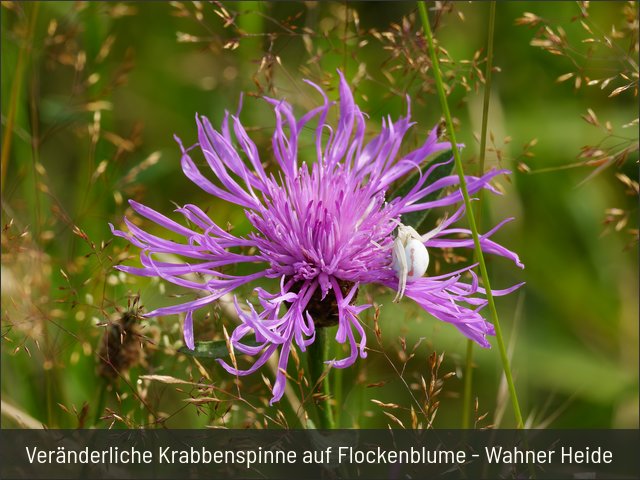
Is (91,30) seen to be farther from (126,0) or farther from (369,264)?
(369,264)

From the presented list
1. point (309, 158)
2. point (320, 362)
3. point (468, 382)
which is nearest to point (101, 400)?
point (320, 362)

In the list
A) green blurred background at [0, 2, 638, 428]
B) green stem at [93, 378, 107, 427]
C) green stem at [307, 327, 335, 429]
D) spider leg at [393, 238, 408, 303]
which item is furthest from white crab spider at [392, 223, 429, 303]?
green stem at [93, 378, 107, 427]

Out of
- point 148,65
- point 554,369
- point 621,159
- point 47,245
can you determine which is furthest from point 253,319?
point 148,65

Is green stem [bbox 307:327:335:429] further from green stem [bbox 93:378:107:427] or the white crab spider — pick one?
green stem [bbox 93:378:107:427]

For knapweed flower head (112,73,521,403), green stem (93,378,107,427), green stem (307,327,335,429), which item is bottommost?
green stem (93,378,107,427)

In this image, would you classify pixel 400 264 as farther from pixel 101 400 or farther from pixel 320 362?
pixel 101 400

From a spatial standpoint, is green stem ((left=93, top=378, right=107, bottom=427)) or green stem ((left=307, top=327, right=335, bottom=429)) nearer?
green stem ((left=307, top=327, right=335, bottom=429))

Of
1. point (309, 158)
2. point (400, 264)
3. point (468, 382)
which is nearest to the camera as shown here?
point (400, 264)
